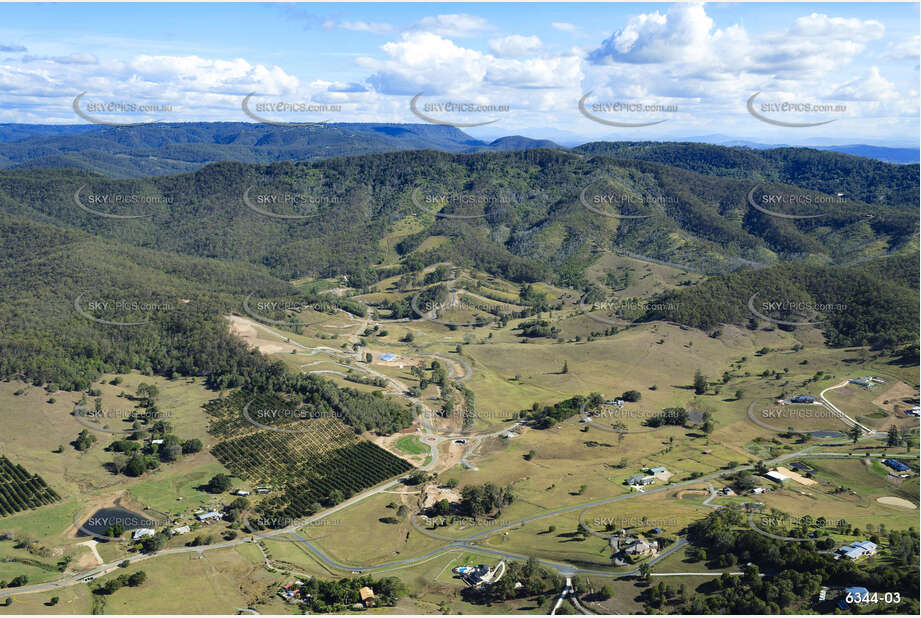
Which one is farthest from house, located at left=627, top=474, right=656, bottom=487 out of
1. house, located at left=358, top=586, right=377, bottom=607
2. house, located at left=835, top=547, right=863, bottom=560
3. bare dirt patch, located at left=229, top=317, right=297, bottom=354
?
bare dirt patch, located at left=229, top=317, right=297, bottom=354

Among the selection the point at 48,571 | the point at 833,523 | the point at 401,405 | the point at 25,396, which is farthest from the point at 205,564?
the point at 833,523

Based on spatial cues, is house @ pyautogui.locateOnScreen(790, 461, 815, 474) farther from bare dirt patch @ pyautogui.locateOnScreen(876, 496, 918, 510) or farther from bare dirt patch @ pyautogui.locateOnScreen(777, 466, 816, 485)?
bare dirt patch @ pyautogui.locateOnScreen(876, 496, 918, 510)

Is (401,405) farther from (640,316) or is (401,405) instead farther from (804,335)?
(804,335)

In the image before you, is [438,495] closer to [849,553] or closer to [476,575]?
[476,575]

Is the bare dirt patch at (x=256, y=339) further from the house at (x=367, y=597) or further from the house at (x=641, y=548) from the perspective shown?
the house at (x=641, y=548)

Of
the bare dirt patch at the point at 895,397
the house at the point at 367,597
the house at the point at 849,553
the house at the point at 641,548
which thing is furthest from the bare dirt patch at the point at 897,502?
the house at the point at 367,597

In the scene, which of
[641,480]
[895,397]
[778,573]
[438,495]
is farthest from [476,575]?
[895,397]
